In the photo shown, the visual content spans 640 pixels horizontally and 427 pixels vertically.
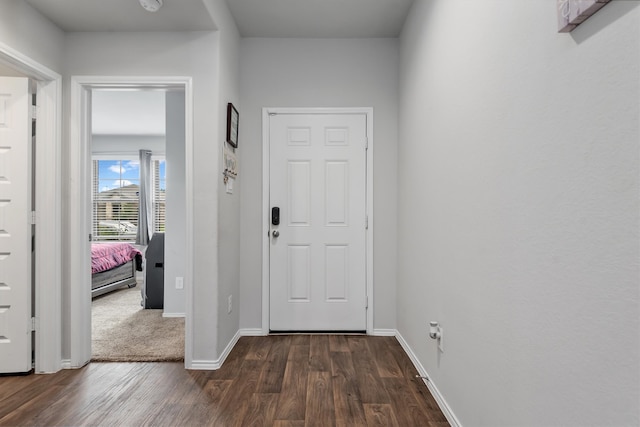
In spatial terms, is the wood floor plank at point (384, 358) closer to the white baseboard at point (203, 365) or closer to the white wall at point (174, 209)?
the white baseboard at point (203, 365)

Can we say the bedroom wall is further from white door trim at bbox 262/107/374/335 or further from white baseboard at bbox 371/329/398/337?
white baseboard at bbox 371/329/398/337

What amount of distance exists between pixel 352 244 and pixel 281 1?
6.62ft

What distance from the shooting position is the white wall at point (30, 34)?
201 centimetres

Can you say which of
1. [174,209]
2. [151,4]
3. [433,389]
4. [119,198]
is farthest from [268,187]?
[119,198]

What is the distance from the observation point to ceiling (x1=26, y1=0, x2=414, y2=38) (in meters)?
2.20

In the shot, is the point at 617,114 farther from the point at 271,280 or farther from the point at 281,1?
the point at 271,280

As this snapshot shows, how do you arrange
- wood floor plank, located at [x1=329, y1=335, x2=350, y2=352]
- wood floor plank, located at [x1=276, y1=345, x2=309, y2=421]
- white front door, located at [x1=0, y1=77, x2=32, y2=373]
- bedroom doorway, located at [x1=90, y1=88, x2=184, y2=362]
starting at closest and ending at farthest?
1. wood floor plank, located at [x1=276, y1=345, x2=309, y2=421]
2. white front door, located at [x1=0, y1=77, x2=32, y2=373]
3. wood floor plank, located at [x1=329, y1=335, x2=350, y2=352]
4. bedroom doorway, located at [x1=90, y1=88, x2=184, y2=362]

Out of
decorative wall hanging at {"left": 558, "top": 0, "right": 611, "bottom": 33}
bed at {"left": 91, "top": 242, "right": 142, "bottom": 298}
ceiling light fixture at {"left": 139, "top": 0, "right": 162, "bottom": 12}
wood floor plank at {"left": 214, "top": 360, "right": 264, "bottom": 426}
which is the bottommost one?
wood floor plank at {"left": 214, "top": 360, "right": 264, "bottom": 426}

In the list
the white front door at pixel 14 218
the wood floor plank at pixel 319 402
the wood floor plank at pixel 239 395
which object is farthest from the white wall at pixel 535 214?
the white front door at pixel 14 218

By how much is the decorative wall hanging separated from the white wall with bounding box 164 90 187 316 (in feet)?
10.9

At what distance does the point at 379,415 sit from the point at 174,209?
106 inches

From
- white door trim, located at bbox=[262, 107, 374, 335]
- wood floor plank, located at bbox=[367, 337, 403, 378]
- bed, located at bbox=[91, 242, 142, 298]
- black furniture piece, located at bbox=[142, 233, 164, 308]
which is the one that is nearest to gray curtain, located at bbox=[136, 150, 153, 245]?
bed, located at bbox=[91, 242, 142, 298]

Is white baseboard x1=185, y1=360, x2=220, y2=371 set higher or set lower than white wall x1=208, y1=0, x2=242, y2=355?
lower

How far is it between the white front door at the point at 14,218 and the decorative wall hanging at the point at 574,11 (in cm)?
289
